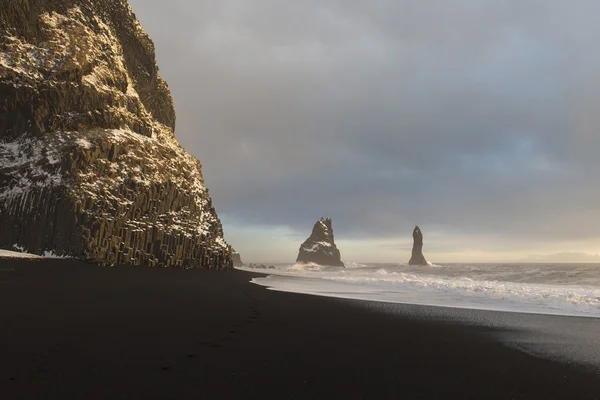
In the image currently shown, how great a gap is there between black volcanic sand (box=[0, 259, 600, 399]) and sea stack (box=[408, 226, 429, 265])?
16870 cm

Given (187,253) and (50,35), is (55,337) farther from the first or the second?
(50,35)

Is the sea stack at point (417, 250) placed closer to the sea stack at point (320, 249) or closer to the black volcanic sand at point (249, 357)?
the sea stack at point (320, 249)

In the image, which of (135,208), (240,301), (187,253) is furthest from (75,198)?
(240,301)

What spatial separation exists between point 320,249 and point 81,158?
429 ft

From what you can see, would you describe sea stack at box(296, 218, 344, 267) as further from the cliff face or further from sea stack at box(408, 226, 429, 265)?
the cliff face

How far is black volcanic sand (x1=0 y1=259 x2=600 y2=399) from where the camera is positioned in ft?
14.6

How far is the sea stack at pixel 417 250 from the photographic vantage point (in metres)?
167

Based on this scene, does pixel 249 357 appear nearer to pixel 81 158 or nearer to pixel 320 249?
pixel 81 158

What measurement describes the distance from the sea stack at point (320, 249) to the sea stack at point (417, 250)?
42892mm

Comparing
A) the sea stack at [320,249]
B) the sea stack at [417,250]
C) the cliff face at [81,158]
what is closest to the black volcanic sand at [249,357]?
the cliff face at [81,158]

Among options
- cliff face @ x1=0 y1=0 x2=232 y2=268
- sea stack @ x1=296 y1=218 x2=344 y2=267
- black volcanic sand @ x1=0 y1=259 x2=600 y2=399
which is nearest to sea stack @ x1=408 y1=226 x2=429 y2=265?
sea stack @ x1=296 y1=218 x2=344 y2=267

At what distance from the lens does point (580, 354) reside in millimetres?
7316

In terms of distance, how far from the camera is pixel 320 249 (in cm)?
15038

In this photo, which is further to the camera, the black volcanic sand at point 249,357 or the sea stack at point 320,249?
the sea stack at point 320,249
